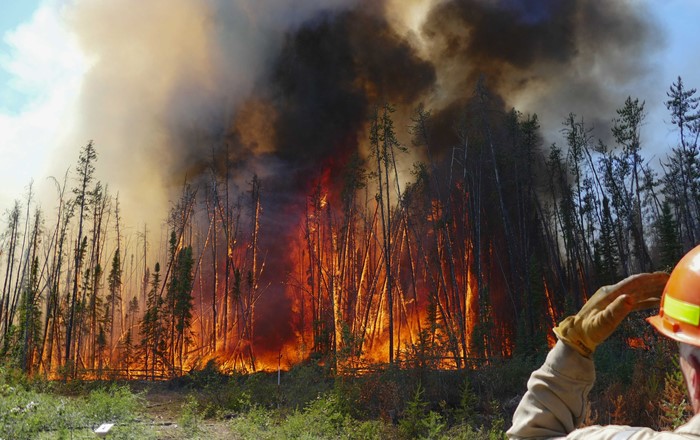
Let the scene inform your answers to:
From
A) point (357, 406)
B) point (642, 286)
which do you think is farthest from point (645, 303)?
point (357, 406)

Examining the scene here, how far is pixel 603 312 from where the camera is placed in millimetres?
987

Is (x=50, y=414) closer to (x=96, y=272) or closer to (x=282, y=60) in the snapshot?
(x=96, y=272)

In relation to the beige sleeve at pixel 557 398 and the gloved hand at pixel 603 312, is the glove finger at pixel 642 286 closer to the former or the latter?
the gloved hand at pixel 603 312

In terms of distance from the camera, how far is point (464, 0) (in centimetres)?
2702

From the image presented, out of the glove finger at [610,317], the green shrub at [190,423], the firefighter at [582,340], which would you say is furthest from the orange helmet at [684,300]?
the green shrub at [190,423]

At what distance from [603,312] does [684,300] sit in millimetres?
197

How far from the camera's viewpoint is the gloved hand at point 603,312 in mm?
996

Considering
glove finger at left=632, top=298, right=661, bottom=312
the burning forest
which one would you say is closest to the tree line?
the burning forest

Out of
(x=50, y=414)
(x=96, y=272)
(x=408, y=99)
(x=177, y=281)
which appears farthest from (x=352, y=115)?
(x=50, y=414)

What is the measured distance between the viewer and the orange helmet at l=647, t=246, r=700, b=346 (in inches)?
38.6

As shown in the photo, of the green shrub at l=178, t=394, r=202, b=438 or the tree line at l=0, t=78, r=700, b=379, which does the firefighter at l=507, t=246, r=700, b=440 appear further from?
the tree line at l=0, t=78, r=700, b=379

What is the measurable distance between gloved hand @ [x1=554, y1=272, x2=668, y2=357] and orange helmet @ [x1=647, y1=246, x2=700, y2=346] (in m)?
0.03

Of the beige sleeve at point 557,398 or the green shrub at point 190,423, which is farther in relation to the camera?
the green shrub at point 190,423

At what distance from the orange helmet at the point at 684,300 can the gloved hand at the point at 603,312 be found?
0.03 meters
